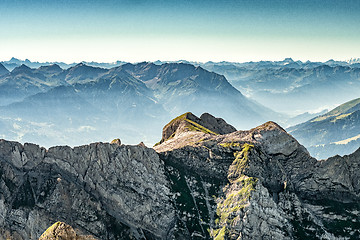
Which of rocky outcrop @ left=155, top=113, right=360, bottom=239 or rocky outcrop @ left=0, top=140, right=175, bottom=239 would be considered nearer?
rocky outcrop @ left=0, top=140, right=175, bottom=239

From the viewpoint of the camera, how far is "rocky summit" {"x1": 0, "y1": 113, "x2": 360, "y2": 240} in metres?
147

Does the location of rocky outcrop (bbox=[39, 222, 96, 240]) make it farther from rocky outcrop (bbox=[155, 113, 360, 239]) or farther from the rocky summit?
rocky outcrop (bbox=[155, 113, 360, 239])

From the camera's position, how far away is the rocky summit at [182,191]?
482ft

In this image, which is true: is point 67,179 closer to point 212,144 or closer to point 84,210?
point 84,210

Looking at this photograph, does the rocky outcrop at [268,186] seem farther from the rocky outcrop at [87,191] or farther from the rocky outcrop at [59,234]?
the rocky outcrop at [59,234]

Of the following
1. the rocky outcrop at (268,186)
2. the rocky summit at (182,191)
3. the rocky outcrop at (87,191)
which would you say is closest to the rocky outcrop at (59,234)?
the rocky summit at (182,191)

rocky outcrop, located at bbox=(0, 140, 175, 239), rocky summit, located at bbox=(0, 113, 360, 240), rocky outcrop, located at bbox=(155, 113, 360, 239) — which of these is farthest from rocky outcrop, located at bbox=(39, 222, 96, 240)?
rocky outcrop, located at bbox=(155, 113, 360, 239)

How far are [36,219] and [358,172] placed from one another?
15549 cm

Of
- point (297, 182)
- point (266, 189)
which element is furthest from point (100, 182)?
point (297, 182)

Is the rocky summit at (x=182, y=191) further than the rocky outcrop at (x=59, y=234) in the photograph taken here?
Yes

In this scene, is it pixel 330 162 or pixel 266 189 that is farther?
pixel 330 162

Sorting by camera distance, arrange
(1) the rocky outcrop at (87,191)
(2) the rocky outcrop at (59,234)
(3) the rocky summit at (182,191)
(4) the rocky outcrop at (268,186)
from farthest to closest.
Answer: (4) the rocky outcrop at (268,186) < (3) the rocky summit at (182,191) < (1) the rocky outcrop at (87,191) < (2) the rocky outcrop at (59,234)

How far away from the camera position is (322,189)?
551 feet

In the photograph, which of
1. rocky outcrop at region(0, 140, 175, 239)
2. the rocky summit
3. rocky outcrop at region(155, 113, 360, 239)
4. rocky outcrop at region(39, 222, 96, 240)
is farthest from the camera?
rocky outcrop at region(155, 113, 360, 239)
